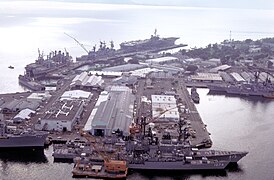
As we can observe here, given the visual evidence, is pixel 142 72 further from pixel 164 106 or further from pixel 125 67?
pixel 164 106

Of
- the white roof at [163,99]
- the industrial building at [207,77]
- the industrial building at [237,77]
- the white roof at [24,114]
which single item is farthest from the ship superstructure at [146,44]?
the white roof at [24,114]

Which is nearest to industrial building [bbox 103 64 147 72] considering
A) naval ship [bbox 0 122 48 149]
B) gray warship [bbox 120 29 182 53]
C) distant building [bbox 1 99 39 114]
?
gray warship [bbox 120 29 182 53]

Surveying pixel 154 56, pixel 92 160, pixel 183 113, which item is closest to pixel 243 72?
pixel 154 56

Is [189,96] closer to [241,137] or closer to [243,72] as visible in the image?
[241,137]

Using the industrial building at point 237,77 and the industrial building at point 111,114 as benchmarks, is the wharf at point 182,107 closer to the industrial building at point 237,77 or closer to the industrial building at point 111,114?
the industrial building at point 111,114

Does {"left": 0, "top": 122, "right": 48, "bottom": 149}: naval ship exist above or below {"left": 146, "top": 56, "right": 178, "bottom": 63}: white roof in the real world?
below

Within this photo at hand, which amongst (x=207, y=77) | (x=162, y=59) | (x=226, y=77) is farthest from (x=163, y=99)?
(x=162, y=59)

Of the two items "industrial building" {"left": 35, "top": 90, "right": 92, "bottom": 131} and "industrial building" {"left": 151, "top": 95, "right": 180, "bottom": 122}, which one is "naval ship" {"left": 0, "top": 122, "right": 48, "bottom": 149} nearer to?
"industrial building" {"left": 35, "top": 90, "right": 92, "bottom": 131}

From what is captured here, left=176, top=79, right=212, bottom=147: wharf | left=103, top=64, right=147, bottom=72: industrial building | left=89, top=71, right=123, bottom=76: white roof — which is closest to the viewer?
left=176, top=79, right=212, bottom=147: wharf
